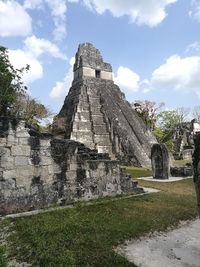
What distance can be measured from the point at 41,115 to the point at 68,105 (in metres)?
2.89

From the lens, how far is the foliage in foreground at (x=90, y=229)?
480 cm

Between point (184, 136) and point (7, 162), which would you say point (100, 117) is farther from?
point (7, 162)

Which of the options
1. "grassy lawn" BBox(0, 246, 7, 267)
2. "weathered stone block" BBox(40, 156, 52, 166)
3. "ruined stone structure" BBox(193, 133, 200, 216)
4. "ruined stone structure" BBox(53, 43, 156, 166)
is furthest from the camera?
"ruined stone structure" BBox(53, 43, 156, 166)

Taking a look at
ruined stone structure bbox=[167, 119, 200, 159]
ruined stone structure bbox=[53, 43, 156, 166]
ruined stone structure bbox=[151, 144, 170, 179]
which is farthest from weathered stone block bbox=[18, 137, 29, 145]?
ruined stone structure bbox=[167, 119, 200, 159]

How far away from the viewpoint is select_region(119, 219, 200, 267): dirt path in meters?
4.87

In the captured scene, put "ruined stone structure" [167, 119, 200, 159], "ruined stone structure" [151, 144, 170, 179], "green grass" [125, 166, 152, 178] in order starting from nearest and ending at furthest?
"ruined stone structure" [151, 144, 170, 179] → "green grass" [125, 166, 152, 178] → "ruined stone structure" [167, 119, 200, 159]

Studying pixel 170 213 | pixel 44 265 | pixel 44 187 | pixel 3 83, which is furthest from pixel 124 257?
pixel 3 83

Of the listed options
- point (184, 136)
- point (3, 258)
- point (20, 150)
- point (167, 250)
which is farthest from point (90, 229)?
point (184, 136)

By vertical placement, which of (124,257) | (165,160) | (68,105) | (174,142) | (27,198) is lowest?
(124,257)

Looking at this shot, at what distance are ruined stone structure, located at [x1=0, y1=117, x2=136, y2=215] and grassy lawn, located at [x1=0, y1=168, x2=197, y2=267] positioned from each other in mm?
762

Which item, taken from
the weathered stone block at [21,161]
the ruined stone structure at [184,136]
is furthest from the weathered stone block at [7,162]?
the ruined stone structure at [184,136]

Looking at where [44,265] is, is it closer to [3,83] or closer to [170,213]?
[170,213]

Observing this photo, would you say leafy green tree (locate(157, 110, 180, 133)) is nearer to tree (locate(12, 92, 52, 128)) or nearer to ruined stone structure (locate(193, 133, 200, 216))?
tree (locate(12, 92, 52, 128))

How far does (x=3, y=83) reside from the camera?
52.9 ft
